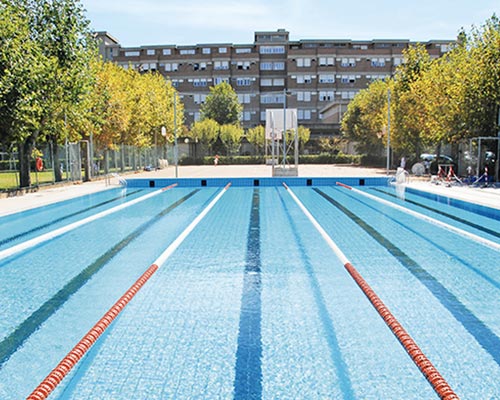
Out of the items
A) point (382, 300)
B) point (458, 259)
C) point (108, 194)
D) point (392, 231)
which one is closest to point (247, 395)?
point (382, 300)

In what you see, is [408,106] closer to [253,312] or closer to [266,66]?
[253,312]

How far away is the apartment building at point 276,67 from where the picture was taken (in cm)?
6400

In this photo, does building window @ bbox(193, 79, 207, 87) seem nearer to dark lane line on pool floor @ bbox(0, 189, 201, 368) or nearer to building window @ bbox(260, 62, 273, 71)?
building window @ bbox(260, 62, 273, 71)

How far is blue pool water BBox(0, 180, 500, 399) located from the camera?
3.80 m

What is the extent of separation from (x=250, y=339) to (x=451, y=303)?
266 cm

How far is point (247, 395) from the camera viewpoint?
3586mm

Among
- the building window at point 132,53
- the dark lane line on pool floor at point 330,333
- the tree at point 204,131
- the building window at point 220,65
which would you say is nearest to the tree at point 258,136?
the tree at point 204,131

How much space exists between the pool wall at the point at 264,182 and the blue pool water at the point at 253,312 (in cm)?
1098

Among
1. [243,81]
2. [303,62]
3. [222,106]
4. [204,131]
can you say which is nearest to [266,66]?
[243,81]

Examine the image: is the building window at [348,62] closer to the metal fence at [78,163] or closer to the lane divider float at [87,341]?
the metal fence at [78,163]

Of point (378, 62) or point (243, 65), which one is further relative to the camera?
point (243, 65)

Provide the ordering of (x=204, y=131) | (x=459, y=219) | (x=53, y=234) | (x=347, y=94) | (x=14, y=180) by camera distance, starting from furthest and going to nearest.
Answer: (x=347, y=94) < (x=204, y=131) < (x=14, y=180) < (x=459, y=219) < (x=53, y=234)

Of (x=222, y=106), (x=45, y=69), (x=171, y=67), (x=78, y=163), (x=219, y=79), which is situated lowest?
(x=78, y=163)

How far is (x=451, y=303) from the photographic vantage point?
5570 millimetres
